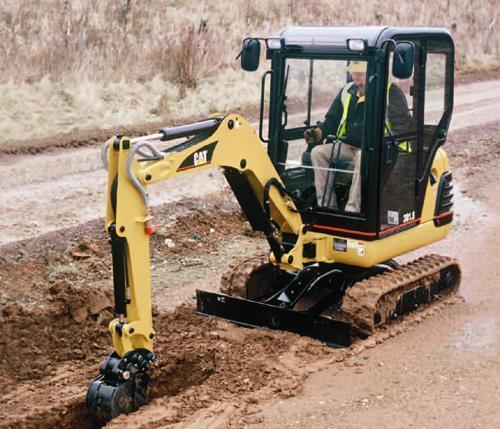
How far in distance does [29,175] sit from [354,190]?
7.25 m

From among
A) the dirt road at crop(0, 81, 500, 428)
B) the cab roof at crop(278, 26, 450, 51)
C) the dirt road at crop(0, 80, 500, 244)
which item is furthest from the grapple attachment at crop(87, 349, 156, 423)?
the dirt road at crop(0, 80, 500, 244)

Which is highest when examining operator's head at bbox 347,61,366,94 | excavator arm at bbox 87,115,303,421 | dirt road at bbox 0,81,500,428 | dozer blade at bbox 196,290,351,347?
operator's head at bbox 347,61,366,94

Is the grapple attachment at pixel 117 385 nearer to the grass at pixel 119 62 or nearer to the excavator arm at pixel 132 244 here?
the excavator arm at pixel 132 244

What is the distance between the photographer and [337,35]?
8.26 m

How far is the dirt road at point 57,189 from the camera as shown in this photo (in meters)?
11.8

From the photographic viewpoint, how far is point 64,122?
1712 cm

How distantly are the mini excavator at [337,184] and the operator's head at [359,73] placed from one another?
2.9 inches

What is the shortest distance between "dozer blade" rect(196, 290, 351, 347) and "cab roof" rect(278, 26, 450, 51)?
2.46 m

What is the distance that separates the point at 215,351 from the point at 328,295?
1.36 m

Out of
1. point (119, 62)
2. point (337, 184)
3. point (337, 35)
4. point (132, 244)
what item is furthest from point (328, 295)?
point (119, 62)

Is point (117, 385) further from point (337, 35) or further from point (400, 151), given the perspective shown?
point (337, 35)

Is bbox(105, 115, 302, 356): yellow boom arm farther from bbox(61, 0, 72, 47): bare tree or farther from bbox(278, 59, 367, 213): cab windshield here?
bbox(61, 0, 72, 47): bare tree

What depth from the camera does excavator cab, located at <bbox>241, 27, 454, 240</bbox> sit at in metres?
8.15

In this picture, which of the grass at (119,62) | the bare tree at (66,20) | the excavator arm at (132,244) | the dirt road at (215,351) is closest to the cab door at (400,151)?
the dirt road at (215,351)
